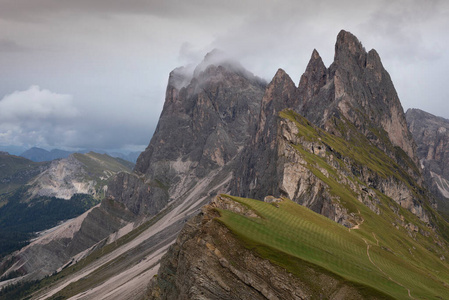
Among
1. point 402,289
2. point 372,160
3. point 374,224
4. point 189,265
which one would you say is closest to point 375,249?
point 402,289

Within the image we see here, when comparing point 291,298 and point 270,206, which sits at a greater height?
point 270,206

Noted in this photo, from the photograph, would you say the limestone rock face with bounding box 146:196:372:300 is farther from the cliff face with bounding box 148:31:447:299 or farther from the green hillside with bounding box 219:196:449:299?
the green hillside with bounding box 219:196:449:299

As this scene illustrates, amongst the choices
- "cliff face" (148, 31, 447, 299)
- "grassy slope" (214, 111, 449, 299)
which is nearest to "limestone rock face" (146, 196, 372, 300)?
"cliff face" (148, 31, 447, 299)

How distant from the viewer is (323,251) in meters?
53.2

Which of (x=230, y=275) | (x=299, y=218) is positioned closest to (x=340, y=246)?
(x=299, y=218)

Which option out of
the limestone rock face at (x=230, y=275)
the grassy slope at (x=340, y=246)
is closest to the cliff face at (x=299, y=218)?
the limestone rock face at (x=230, y=275)

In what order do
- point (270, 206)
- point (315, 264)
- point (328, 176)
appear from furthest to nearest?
point (328, 176) < point (270, 206) < point (315, 264)

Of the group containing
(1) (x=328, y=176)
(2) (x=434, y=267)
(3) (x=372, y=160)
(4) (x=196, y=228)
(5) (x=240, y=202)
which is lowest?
(2) (x=434, y=267)

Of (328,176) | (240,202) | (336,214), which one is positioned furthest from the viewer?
(328,176)

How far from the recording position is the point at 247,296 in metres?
41.3

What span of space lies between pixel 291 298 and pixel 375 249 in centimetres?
4048

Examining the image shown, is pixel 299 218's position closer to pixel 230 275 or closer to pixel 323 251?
pixel 323 251

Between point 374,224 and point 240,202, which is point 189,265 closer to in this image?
point 240,202

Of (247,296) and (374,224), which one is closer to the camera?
(247,296)
